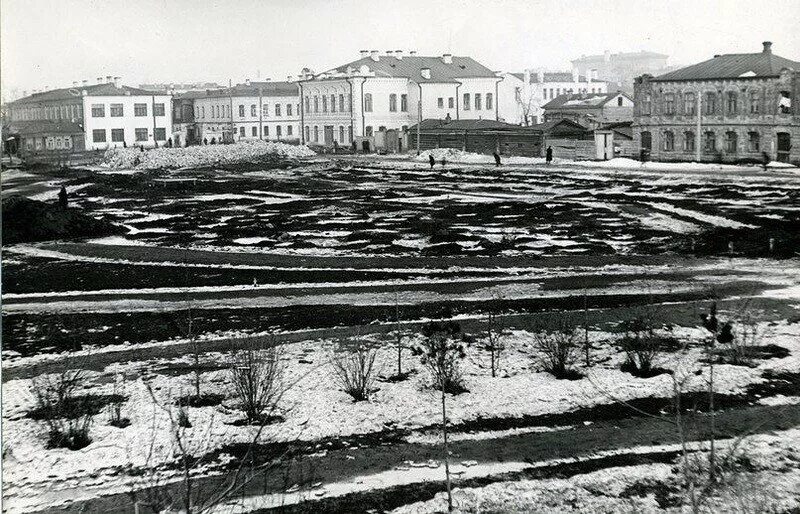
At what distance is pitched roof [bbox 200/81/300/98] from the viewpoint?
272ft

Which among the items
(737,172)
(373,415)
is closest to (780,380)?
(373,415)

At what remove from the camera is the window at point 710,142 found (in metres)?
48.7

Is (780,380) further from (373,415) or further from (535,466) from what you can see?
(373,415)

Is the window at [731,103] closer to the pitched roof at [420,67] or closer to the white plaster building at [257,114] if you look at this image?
the pitched roof at [420,67]

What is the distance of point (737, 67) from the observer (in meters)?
48.5

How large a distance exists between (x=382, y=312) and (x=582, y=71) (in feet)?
443

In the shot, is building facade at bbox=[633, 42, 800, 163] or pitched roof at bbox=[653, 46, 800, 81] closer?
building facade at bbox=[633, 42, 800, 163]

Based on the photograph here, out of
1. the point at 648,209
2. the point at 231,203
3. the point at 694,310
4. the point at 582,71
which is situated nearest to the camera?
the point at 694,310

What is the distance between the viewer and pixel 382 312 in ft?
52.7

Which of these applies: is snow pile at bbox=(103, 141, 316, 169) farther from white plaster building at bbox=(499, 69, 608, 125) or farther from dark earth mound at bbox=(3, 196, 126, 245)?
dark earth mound at bbox=(3, 196, 126, 245)

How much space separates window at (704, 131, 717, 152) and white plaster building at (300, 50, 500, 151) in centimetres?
2371

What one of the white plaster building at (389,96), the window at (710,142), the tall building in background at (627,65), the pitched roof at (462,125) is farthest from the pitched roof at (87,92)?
the tall building in background at (627,65)

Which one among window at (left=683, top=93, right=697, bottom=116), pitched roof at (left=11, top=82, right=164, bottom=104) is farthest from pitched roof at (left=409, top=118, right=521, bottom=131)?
pitched roof at (left=11, top=82, right=164, bottom=104)

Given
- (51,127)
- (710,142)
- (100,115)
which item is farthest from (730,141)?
(51,127)
